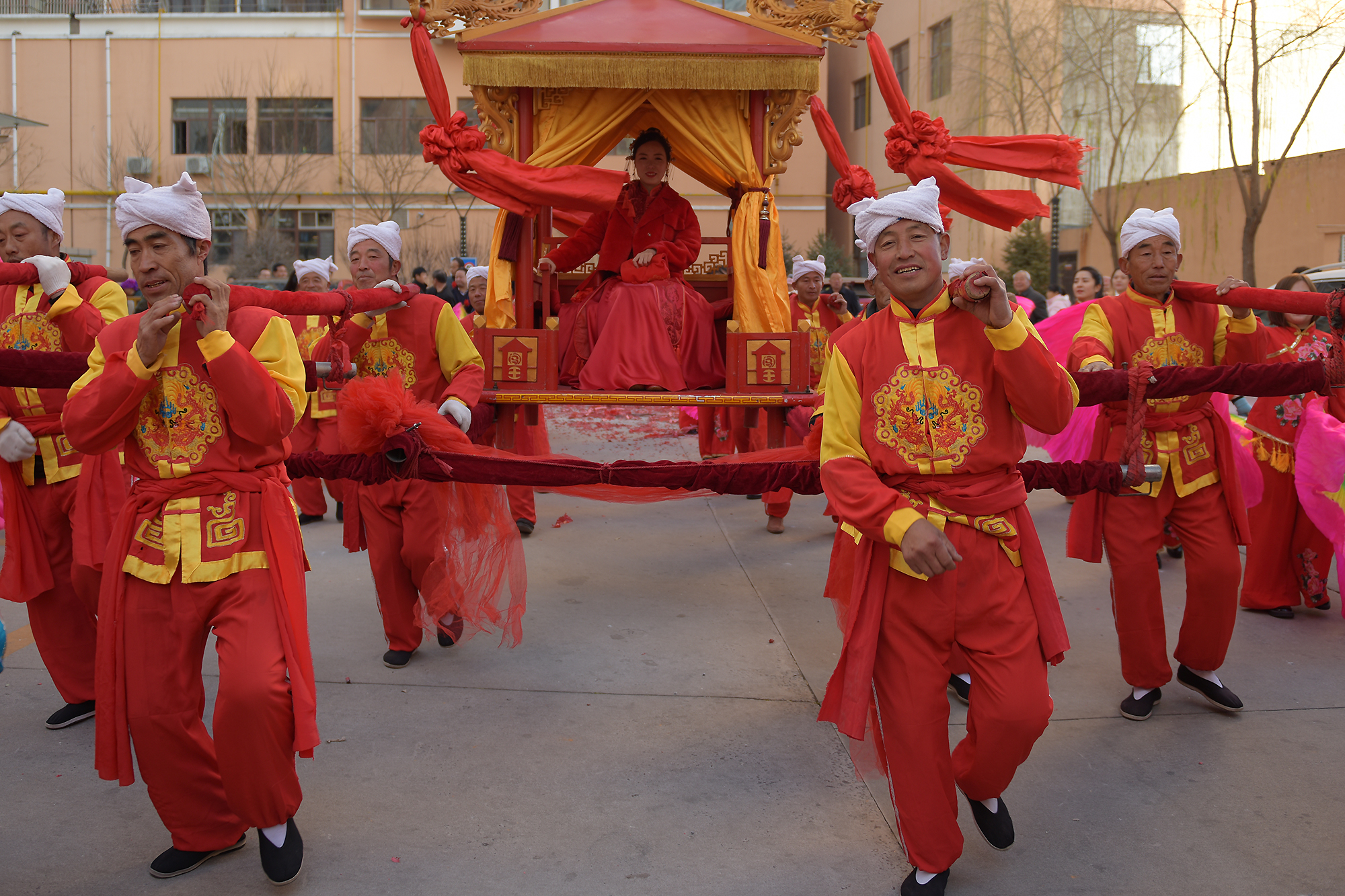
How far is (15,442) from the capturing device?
3602 millimetres

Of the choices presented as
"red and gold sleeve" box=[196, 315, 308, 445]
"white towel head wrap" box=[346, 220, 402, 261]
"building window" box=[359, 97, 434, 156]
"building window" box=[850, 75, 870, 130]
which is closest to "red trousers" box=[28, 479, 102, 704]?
"red and gold sleeve" box=[196, 315, 308, 445]

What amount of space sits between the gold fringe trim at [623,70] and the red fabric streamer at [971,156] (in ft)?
2.57

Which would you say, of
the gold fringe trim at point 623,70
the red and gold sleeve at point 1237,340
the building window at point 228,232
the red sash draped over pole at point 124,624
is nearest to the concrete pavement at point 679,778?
the red sash draped over pole at point 124,624

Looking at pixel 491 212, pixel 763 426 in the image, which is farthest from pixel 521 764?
pixel 491 212

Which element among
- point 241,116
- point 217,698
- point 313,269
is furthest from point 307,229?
point 217,698

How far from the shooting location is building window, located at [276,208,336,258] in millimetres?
25922

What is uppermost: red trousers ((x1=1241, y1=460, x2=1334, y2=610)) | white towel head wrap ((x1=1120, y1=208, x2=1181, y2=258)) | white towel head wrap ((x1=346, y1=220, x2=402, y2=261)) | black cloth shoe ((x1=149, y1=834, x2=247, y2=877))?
white towel head wrap ((x1=346, y1=220, x2=402, y2=261))

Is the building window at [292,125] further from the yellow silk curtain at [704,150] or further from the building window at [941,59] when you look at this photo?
the yellow silk curtain at [704,150]

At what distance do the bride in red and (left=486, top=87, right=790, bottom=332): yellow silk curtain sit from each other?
0.33 metres

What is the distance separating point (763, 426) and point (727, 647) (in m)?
3.23

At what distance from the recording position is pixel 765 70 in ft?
17.4

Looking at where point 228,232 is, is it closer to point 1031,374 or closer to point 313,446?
point 313,446

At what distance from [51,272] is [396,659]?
202 centimetres

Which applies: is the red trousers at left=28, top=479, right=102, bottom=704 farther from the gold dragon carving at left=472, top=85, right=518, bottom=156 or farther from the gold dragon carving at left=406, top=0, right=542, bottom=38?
the gold dragon carving at left=406, top=0, right=542, bottom=38
